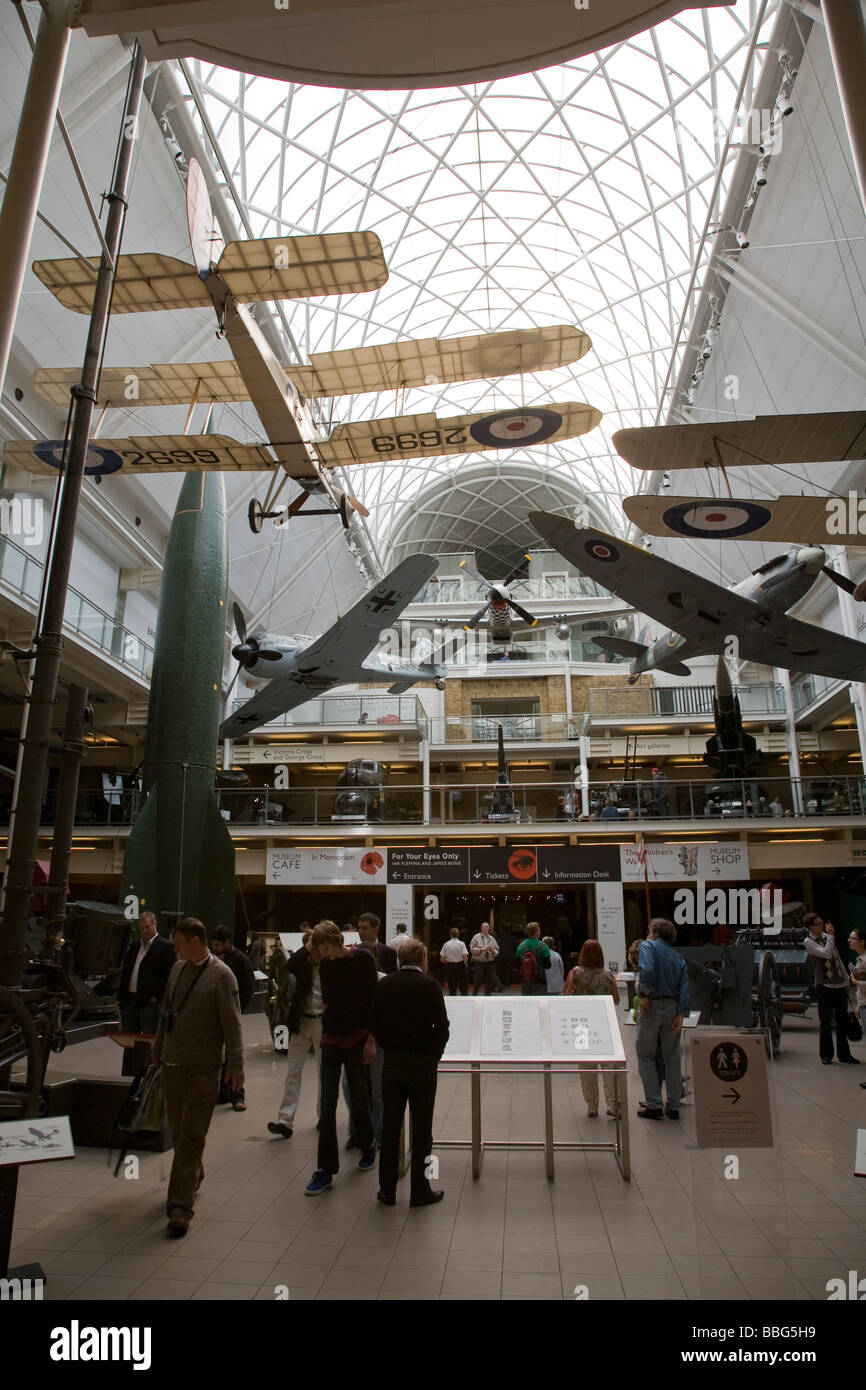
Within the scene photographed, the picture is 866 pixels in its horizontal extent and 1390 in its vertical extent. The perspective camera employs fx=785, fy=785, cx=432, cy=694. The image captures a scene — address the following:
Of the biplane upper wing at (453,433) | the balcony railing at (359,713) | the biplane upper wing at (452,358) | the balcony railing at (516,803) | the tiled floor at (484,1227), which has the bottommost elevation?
the tiled floor at (484,1227)

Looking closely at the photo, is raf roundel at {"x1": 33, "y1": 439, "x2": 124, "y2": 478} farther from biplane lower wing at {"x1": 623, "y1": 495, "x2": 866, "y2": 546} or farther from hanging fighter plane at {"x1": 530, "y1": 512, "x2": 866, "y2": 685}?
biplane lower wing at {"x1": 623, "y1": 495, "x2": 866, "y2": 546}

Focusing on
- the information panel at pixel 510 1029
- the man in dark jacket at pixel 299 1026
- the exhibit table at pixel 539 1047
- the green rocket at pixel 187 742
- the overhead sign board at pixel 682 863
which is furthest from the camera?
the overhead sign board at pixel 682 863

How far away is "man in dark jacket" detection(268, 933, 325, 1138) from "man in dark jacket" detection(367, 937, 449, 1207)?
138cm

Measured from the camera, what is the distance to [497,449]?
19.5m

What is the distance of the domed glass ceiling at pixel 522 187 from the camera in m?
17.7

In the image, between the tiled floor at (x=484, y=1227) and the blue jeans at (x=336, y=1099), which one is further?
the blue jeans at (x=336, y=1099)

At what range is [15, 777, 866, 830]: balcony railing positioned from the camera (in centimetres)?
1869

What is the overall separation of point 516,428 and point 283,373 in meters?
3.96

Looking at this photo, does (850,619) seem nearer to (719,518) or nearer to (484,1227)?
(719,518)

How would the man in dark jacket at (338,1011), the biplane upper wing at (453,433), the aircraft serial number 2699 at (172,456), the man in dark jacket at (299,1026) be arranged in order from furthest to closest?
1. the aircraft serial number 2699 at (172,456)
2. the biplane upper wing at (453,433)
3. the man in dark jacket at (299,1026)
4. the man in dark jacket at (338,1011)

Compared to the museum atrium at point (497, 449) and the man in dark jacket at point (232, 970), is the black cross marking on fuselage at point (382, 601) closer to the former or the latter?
the museum atrium at point (497, 449)

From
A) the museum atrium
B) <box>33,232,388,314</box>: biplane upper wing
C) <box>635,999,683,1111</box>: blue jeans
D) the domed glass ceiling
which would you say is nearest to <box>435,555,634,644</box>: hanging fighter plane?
the museum atrium

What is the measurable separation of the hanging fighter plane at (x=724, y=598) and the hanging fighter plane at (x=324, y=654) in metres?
3.06

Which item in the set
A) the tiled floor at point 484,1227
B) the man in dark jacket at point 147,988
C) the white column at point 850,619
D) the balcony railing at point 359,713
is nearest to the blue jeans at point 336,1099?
the tiled floor at point 484,1227
